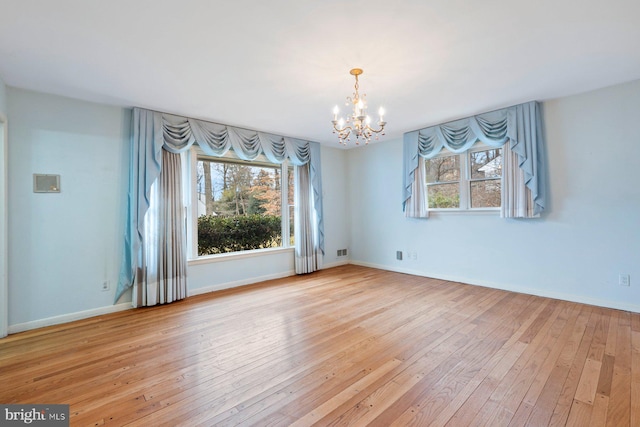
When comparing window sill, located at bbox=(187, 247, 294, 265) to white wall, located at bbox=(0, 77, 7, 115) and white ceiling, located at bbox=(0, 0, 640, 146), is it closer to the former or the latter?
white ceiling, located at bbox=(0, 0, 640, 146)

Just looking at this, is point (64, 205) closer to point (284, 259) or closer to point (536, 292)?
point (284, 259)

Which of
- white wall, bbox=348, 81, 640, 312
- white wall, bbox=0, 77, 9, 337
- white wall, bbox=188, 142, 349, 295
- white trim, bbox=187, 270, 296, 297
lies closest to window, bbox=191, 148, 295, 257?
white wall, bbox=188, 142, 349, 295

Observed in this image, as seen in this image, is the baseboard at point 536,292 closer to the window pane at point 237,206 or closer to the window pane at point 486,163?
the window pane at point 486,163

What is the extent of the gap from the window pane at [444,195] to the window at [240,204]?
8.20 feet


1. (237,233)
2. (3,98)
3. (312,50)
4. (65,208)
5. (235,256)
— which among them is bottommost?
(235,256)

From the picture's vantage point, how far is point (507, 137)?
12.5ft

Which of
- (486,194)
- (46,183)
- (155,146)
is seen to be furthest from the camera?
(486,194)

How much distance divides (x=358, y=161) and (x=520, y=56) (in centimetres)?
362

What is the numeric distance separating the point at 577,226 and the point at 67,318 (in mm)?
6078

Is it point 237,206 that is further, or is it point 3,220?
point 237,206

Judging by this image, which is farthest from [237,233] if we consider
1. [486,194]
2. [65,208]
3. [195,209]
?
[486,194]

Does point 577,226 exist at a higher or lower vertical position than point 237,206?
lower

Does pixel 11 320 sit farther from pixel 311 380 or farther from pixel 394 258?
pixel 394 258

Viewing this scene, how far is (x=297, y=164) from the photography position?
5.21 m
